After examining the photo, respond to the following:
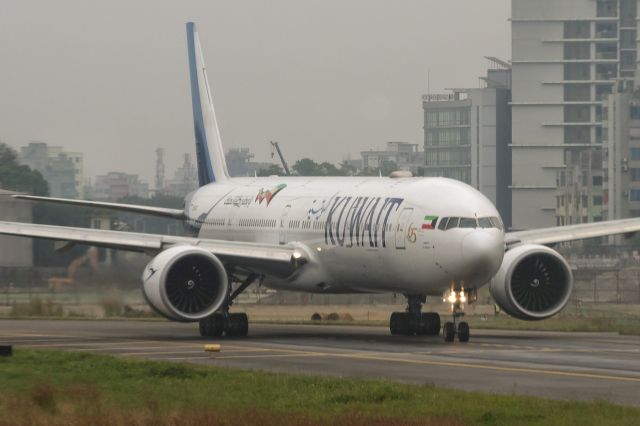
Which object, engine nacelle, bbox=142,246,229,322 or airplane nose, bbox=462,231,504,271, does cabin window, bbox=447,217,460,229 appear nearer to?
airplane nose, bbox=462,231,504,271

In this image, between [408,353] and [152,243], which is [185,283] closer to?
[152,243]

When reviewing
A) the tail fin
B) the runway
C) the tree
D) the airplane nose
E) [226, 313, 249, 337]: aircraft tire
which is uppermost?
the tree

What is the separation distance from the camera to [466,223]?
39.6 metres

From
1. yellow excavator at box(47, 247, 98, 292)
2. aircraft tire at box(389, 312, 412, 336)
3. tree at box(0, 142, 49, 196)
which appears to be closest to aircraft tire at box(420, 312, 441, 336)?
aircraft tire at box(389, 312, 412, 336)

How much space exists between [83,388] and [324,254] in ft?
62.3

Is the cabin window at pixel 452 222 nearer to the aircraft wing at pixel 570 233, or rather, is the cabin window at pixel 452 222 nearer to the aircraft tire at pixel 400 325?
the aircraft tire at pixel 400 325

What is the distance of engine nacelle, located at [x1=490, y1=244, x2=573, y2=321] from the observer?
140 ft

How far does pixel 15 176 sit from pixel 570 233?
102870mm

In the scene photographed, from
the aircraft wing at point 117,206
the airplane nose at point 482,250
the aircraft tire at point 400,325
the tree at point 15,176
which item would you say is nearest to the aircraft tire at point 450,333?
the airplane nose at point 482,250

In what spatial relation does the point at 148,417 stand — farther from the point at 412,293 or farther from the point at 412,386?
the point at 412,293

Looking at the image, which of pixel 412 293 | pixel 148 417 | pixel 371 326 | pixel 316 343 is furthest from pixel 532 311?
pixel 148 417

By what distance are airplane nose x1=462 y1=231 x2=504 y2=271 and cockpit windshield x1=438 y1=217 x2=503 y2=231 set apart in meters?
0.31

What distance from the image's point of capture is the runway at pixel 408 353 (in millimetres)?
28297

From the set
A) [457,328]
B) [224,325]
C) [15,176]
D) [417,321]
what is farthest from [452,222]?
[15,176]
